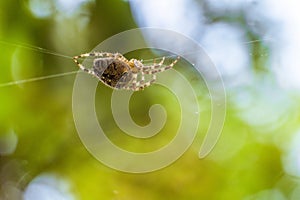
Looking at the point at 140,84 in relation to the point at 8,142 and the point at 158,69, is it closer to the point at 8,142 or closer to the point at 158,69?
the point at 158,69

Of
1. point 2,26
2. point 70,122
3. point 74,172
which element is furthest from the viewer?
point 70,122

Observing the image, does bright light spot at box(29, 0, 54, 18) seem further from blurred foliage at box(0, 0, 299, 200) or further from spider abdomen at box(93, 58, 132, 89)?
spider abdomen at box(93, 58, 132, 89)

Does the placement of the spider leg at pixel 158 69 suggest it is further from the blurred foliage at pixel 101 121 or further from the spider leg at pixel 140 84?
the blurred foliage at pixel 101 121

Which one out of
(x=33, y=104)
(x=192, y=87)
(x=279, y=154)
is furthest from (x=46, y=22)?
(x=279, y=154)

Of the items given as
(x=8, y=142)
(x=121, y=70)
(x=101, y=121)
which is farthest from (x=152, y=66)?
(x=8, y=142)

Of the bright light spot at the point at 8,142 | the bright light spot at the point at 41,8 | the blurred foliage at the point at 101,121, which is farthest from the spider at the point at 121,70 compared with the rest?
the bright light spot at the point at 8,142

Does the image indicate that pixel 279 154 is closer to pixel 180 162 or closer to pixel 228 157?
pixel 228 157

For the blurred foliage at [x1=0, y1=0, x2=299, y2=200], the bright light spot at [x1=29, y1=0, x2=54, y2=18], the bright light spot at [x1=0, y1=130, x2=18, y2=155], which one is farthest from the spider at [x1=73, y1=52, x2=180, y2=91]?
the bright light spot at [x1=0, y1=130, x2=18, y2=155]
